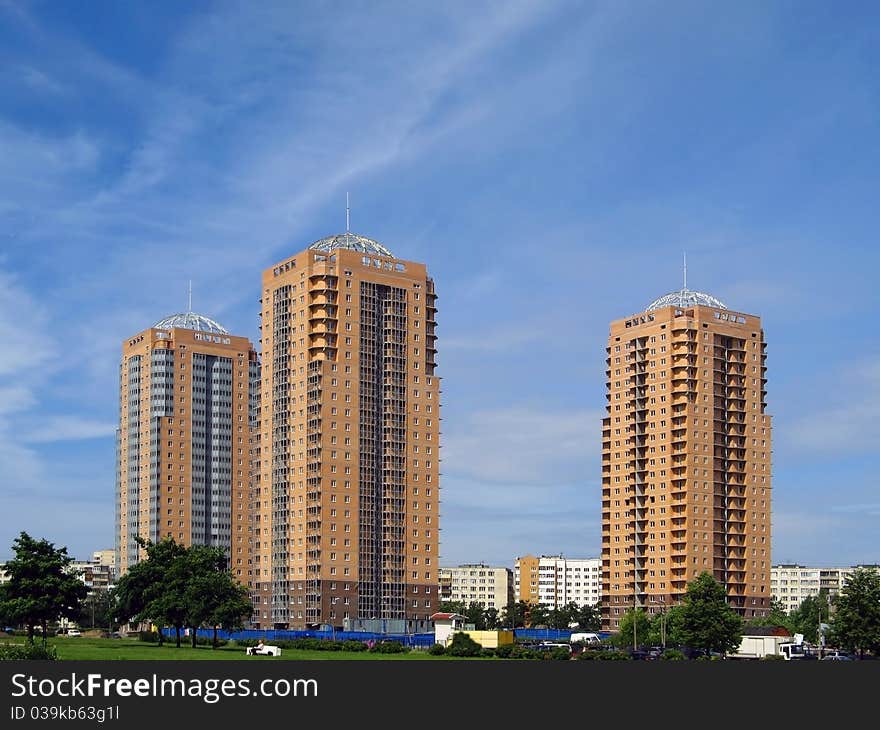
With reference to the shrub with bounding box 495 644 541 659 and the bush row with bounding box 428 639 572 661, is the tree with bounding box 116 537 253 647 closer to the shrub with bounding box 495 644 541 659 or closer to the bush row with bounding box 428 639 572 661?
the bush row with bounding box 428 639 572 661

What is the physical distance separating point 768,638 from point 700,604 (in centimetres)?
2175

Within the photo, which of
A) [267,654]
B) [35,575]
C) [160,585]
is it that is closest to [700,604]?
[267,654]

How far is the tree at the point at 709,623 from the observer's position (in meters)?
150

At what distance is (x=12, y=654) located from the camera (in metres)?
78.1

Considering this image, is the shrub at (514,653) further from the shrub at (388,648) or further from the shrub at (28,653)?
the shrub at (28,653)

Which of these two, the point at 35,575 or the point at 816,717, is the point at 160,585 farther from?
the point at 816,717

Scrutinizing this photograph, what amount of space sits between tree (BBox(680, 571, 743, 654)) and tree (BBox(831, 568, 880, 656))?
41.0ft

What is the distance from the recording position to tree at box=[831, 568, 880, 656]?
14100 centimetres

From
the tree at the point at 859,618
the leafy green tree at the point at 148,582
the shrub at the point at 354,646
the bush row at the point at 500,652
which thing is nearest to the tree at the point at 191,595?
the leafy green tree at the point at 148,582

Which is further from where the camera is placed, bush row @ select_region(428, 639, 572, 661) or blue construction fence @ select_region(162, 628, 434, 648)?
blue construction fence @ select_region(162, 628, 434, 648)

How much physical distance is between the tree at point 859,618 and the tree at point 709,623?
492 inches

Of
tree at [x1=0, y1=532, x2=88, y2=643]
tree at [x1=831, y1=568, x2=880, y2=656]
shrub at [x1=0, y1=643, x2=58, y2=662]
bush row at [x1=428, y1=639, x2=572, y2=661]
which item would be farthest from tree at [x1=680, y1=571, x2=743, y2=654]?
shrub at [x1=0, y1=643, x2=58, y2=662]

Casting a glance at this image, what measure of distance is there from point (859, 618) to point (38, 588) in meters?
95.0

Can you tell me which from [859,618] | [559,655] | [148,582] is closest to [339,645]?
[148,582]
